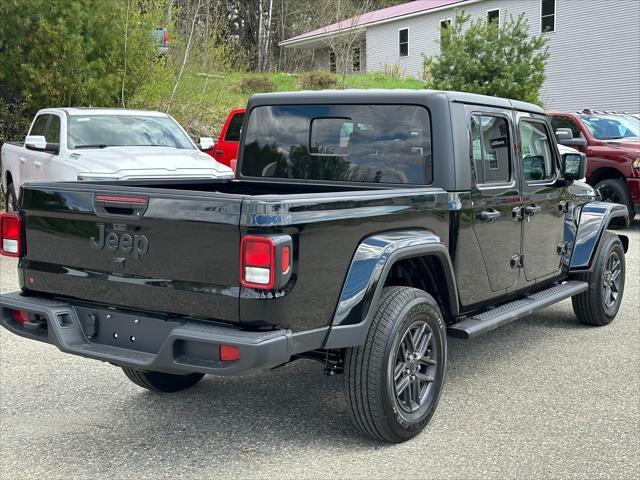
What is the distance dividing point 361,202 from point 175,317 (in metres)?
1.06

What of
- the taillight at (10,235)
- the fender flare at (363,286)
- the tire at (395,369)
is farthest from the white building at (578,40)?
the taillight at (10,235)

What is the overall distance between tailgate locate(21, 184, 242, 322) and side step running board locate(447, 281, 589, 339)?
5.52 feet

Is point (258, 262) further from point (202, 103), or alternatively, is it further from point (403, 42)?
point (403, 42)

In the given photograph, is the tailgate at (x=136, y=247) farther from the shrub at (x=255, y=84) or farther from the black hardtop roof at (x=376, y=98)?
the shrub at (x=255, y=84)

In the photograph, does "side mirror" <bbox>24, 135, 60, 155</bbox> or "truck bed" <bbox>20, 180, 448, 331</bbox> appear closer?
"truck bed" <bbox>20, 180, 448, 331</bbox>

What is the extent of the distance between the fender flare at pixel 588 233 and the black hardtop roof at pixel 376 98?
4.52 feet

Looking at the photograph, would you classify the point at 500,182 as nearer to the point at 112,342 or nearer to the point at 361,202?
the point at 361,202

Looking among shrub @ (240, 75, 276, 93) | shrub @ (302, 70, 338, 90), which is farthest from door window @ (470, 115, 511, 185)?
shrub @ (302, 70, 338, 90)

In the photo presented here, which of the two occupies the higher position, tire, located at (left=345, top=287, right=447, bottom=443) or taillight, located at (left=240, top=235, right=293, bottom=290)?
taillight, located at (left=240, top=235, right=293, bottom=290)

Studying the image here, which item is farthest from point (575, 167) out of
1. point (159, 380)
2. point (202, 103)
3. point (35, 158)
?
point (202, 103)

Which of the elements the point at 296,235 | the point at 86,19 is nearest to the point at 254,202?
the point at 296,235

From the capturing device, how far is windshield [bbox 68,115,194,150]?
1095cm

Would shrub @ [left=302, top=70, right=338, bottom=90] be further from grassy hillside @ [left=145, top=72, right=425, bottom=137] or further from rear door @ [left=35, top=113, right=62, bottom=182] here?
rear door @ [left=35, top=113, right=62, bottom=182]

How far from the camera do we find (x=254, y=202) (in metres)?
3.48
